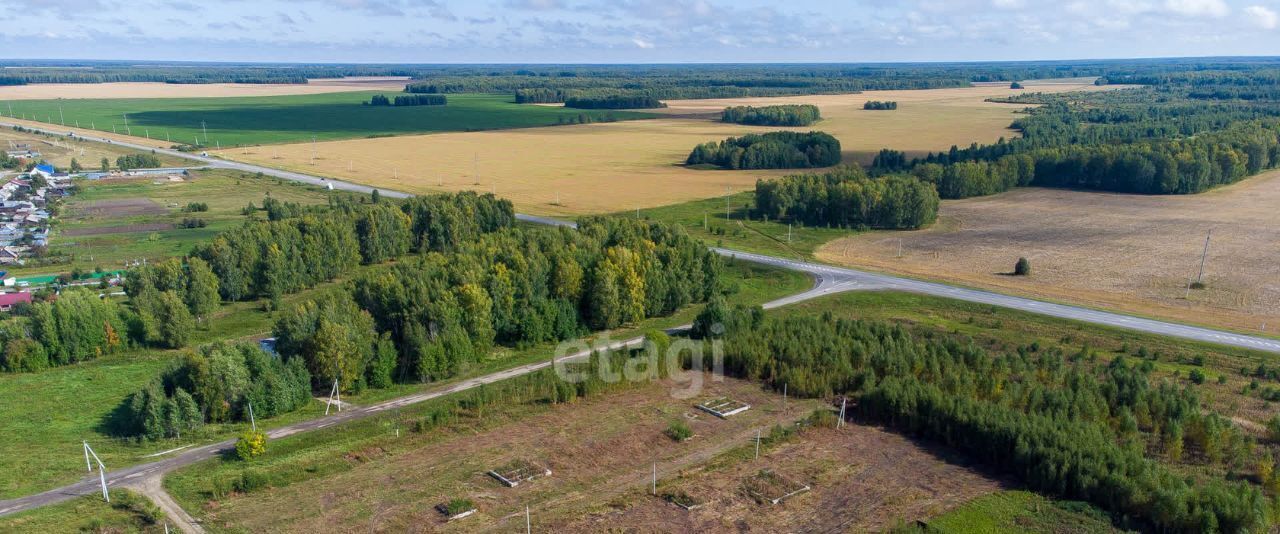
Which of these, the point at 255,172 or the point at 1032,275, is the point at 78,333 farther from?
the point at 255,172

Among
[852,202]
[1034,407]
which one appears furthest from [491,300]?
[852,202]

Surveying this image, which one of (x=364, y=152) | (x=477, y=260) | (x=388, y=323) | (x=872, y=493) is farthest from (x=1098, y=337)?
(x=364, y=152)

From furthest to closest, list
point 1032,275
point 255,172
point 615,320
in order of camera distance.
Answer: point 255,172, point 1032,275, point 615,320

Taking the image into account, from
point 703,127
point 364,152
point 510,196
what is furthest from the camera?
point 703,127

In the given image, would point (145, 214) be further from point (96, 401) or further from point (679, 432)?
point (679, 432)

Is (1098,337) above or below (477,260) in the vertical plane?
below

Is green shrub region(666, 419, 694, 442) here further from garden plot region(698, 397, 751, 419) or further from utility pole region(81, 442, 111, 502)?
utility pole region(81, 442, 111, 502)

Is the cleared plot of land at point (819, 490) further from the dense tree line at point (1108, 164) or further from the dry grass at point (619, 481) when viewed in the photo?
the dense tree line at point (1108, 164)

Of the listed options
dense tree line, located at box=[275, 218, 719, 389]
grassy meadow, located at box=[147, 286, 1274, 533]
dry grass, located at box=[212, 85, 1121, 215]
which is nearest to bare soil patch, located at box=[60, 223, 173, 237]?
dry grass, located at box=[212, 85, 1121, 215]
